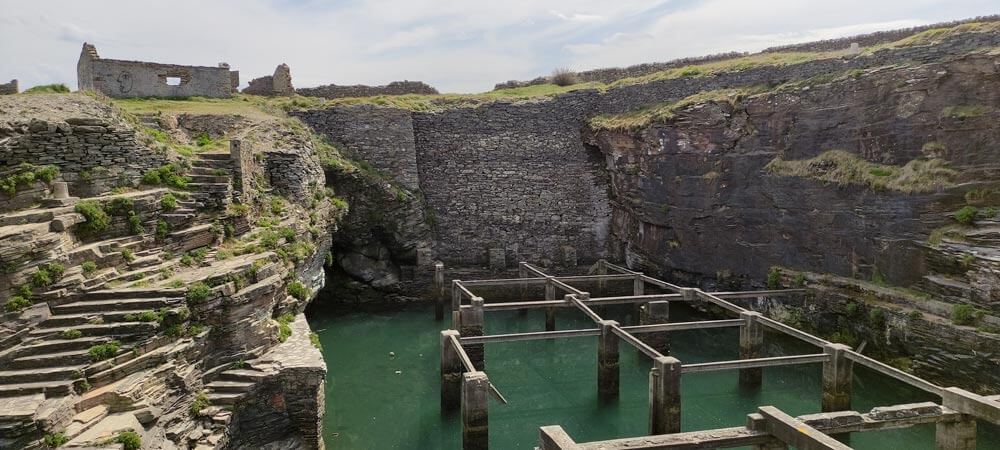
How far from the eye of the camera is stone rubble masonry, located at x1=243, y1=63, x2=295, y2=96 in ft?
89.9

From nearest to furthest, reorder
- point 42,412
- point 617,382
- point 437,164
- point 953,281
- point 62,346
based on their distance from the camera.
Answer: point 42,412
point 62,346
point 953,281
point 617,382
point 437,164

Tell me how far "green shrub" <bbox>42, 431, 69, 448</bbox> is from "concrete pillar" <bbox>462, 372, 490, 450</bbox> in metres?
6.55

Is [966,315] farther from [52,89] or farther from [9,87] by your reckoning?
[9,87]

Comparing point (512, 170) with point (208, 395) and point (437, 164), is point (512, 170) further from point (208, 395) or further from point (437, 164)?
point (208, 395)

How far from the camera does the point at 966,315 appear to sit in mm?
13391

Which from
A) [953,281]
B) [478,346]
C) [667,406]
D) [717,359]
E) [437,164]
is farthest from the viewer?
[437,164]

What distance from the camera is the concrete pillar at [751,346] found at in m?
15.2

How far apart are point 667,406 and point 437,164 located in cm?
1658

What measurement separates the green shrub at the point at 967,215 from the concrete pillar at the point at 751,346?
534cm

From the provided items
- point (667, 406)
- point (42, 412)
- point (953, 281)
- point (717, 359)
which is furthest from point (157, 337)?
point (953, 281)

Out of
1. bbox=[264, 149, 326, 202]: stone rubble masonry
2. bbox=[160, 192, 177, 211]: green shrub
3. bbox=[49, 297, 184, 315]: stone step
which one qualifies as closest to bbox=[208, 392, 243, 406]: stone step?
bbox=[49, 297, 184, 315]: stone step

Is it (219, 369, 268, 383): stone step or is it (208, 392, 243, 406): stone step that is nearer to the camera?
(208, 392, 243, 406): stone step

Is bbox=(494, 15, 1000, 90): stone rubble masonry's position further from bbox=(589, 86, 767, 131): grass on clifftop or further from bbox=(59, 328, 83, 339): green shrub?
bbox=(59, 328, 83, 339): green shrub

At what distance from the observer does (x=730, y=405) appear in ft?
48.1
